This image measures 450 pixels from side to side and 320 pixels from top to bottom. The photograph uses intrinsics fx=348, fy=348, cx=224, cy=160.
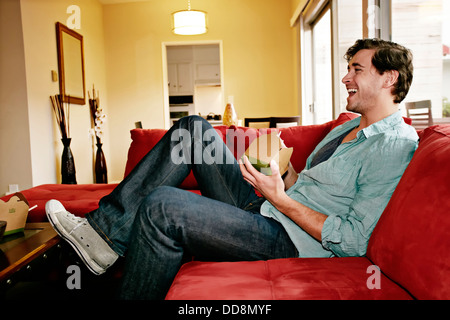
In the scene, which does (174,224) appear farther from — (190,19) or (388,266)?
(190,19)

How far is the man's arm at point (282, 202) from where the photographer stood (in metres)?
1.05

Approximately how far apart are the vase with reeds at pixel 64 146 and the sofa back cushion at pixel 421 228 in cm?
352

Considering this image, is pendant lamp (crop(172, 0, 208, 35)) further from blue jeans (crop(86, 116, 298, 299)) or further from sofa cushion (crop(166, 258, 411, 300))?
sofa cushion (crop(166, 258, 411, 300))

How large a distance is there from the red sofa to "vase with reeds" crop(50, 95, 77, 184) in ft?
10.4

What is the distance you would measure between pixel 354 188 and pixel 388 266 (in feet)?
1.06

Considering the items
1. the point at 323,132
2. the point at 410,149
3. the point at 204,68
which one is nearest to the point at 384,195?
the point at 410,149

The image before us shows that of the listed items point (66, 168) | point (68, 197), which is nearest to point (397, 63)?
point (68, 197)

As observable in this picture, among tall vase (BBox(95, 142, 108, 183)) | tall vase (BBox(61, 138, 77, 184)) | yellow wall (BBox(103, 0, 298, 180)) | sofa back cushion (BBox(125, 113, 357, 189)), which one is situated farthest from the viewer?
yellow wall (BBox(103, 0, 298, 180))

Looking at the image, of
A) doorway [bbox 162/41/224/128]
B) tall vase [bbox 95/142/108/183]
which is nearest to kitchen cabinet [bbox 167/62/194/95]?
doorway [bbox 162/41/224/128]

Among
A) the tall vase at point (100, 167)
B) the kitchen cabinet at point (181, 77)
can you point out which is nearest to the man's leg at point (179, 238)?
the tall vase at point (100, 167)

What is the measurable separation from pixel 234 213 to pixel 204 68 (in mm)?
6556

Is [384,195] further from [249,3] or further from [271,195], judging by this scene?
[249,3]

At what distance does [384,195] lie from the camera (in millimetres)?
1002

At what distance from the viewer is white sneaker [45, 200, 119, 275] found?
1.12 meters
